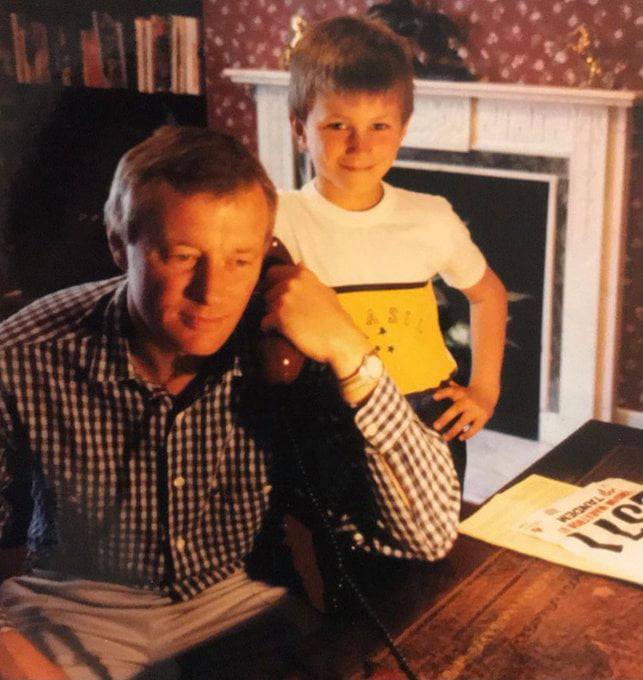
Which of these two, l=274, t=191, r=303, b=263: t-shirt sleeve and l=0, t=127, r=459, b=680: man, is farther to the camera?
A: l=274, t=191, r=303, b=263: t-shirt sleeve

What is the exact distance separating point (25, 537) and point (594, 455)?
58 centimetres

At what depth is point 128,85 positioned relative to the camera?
3.76 feet

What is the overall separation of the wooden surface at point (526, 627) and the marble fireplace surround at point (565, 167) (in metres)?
1.21

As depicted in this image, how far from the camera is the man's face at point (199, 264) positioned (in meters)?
0.66

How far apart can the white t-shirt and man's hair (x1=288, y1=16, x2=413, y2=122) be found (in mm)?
120

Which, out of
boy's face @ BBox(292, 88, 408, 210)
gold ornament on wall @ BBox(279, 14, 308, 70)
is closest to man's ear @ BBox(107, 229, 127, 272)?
boy's face @ BBox(292, 88, 408, 210)

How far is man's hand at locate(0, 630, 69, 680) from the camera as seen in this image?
0.59 metres

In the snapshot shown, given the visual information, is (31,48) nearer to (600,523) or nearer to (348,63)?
(348,63)

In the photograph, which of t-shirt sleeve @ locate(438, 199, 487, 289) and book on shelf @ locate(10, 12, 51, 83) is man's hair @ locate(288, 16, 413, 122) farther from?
book on shelf @ locate(10, 12, 51, 83)

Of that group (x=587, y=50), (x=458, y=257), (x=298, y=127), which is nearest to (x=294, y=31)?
(x=587, y=50)

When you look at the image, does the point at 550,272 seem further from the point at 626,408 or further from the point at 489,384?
the point at 489,384

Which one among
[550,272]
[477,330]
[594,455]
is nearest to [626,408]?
[550,272]

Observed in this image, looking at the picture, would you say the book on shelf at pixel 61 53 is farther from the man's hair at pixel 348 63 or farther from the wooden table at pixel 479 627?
the wooden table at pixel 479 627

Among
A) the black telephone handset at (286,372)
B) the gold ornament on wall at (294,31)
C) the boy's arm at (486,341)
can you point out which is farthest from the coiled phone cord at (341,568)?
the gold ornament on wall at (294,31)
